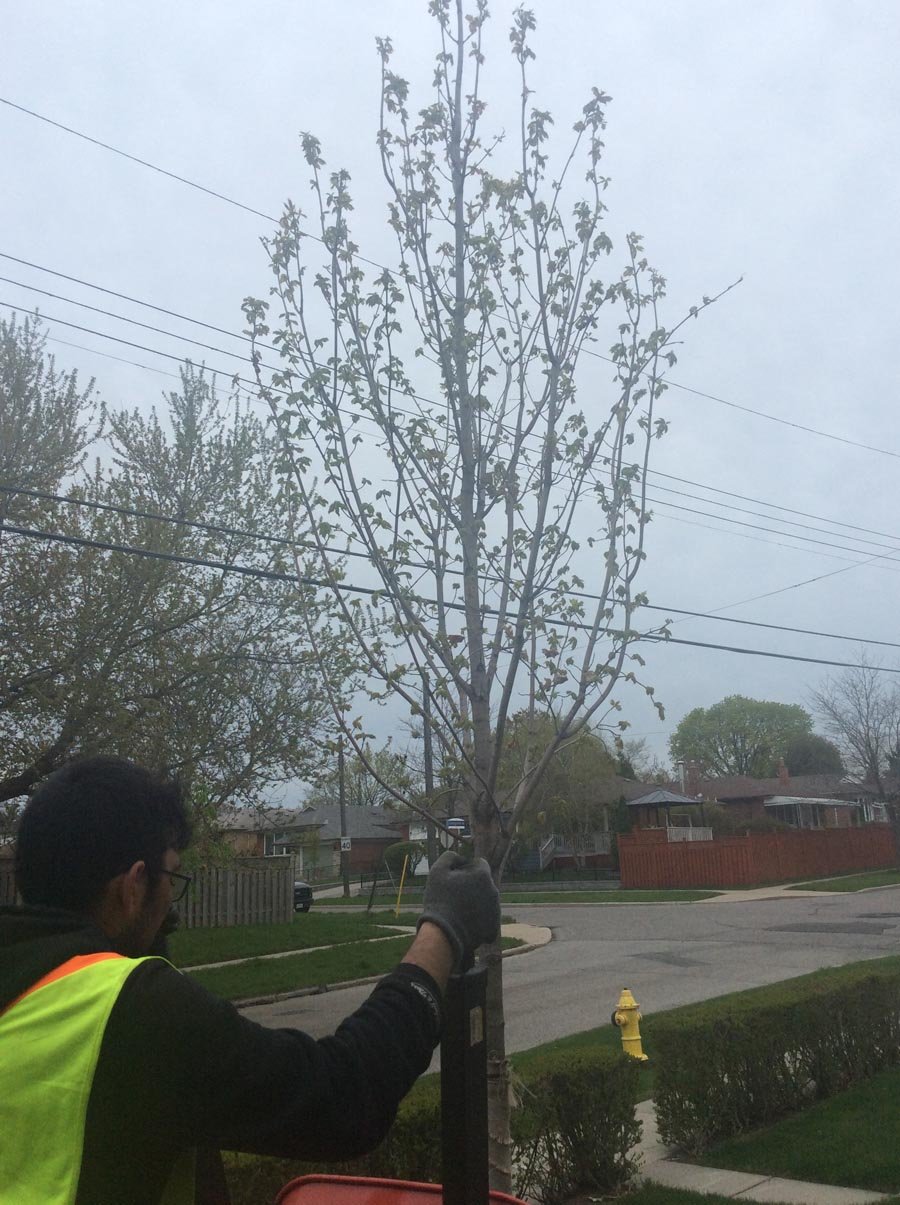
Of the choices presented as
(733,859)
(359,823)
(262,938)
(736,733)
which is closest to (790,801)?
(733,859)

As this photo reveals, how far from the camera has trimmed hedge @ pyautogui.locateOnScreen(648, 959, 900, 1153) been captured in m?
6.70

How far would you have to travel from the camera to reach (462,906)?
2.41 metres

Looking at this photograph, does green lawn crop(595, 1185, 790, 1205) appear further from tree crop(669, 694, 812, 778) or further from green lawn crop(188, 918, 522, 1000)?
tree crop(669, 694, 812, 778)

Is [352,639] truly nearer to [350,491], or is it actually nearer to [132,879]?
[350,491]

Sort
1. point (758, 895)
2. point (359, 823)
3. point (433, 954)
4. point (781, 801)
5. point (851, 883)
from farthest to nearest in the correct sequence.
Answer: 1. point (359, 823)
2. point (781, 801)
3. point (851, 883)
4. point (758, 895)
5. point (433, 954)

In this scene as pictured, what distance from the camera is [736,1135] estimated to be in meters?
6.88

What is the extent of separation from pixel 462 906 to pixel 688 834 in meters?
40.7

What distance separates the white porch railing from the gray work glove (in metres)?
38.6

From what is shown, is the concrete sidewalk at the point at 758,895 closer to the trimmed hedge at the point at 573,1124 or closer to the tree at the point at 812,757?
the trimmed hedge at the point at 573,1124

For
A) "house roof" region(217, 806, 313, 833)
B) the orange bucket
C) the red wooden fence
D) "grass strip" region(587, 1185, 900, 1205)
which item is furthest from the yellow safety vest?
the red wooden fence

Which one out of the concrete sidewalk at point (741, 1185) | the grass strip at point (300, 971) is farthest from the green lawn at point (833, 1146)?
the grass strip at point (300, 971)

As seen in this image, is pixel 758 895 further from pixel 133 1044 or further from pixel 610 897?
pixel 133 1044

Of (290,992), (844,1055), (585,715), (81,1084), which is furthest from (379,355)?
(290,992)

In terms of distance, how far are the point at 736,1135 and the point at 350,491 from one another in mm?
4858
